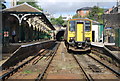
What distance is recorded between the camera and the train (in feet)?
47.7

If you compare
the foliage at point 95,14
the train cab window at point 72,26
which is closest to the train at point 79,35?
the train cab window at point 72,26

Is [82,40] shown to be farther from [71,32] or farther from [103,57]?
[103,57]

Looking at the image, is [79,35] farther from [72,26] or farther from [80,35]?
[72,26]

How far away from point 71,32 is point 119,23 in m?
4.70

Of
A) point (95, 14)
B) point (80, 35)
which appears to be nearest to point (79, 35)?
point (80, 35)

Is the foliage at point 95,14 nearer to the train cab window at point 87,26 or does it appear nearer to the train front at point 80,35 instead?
the train cab window at point 87,26

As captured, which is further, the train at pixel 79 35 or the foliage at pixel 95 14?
the foliage at pixel 95 14

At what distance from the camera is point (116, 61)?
29.2 ft

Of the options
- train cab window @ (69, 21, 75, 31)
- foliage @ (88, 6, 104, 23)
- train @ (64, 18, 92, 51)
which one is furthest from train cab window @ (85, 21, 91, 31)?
foliage @ (88, 6, 104, 23)

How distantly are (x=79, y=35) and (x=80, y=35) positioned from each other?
90 mm

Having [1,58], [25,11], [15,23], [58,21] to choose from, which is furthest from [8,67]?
[58,21]

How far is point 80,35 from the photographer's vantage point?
48.4ft

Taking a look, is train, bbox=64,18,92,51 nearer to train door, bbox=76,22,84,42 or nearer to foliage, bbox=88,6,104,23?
train door, bbox=76,22,84,42

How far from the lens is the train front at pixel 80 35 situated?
47.7 ft
